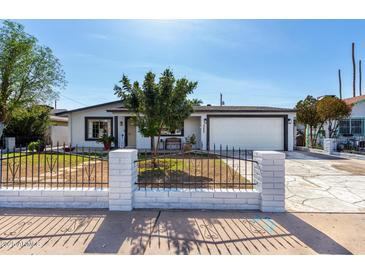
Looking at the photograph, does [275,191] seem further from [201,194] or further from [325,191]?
[325,191]

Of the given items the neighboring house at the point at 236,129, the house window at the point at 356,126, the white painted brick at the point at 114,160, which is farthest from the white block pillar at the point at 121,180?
the house window at the point at 356,126

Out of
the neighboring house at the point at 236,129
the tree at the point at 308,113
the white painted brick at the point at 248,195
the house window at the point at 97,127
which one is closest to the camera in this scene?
the white painted brick at the point at 248,195

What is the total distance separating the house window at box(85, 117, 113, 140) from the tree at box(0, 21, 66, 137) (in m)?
3.17

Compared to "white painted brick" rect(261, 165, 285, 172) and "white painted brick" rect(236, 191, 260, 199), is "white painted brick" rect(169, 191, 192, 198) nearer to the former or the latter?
"white painted brick" rect(236, 191, 260, 199)

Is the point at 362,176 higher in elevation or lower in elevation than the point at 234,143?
lower

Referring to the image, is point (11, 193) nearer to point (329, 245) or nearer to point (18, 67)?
point (329, 245)

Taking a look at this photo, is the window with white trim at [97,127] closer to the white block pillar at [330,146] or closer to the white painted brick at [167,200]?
the white painted brick at [167,200]

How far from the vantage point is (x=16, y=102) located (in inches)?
534

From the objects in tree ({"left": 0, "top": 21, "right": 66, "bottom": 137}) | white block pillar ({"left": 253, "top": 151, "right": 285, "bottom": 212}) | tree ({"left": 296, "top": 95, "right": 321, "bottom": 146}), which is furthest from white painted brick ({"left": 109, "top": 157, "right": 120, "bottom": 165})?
tree ({"left": 296, "top": 95, "right": 321, "bottom": 146})

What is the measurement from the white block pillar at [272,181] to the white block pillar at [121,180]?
248cm

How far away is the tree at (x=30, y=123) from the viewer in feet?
49.2
